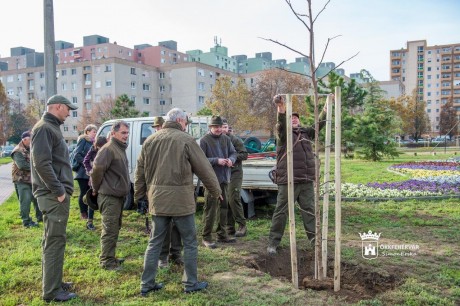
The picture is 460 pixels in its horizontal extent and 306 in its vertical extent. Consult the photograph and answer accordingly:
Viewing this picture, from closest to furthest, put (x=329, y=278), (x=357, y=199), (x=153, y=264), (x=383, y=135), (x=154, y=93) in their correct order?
(x=153, y=264)
(x=329, y=278)
(x=357, y=199)
(x=383, y=135)
(x=154, y=93)

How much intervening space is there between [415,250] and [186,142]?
12.3 feet

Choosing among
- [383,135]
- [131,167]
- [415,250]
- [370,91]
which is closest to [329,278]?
[415,250]

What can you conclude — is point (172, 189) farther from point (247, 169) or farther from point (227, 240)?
point (247, 169)

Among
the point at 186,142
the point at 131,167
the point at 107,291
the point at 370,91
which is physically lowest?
the point at 107,291

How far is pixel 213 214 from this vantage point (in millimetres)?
6113

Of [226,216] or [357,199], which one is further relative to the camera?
[357,199]

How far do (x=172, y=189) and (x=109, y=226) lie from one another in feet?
5.00

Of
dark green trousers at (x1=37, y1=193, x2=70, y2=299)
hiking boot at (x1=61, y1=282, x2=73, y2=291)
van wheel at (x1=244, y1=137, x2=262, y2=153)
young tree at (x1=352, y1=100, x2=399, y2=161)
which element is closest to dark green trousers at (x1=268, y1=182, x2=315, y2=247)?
hiking boot at (x1=61, y1=282, x2=73, y2=291)

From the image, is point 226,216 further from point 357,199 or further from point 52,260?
point 357,199

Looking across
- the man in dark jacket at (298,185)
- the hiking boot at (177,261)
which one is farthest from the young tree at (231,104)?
the hiking boot at (177,261)

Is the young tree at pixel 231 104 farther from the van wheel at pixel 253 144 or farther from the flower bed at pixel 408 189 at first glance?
the flower bed at pixel 408 189

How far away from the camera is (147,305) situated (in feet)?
13.2

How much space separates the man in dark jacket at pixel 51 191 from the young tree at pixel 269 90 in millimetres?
41495

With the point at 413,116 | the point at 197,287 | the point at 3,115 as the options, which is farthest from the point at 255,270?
the point at 413,116
